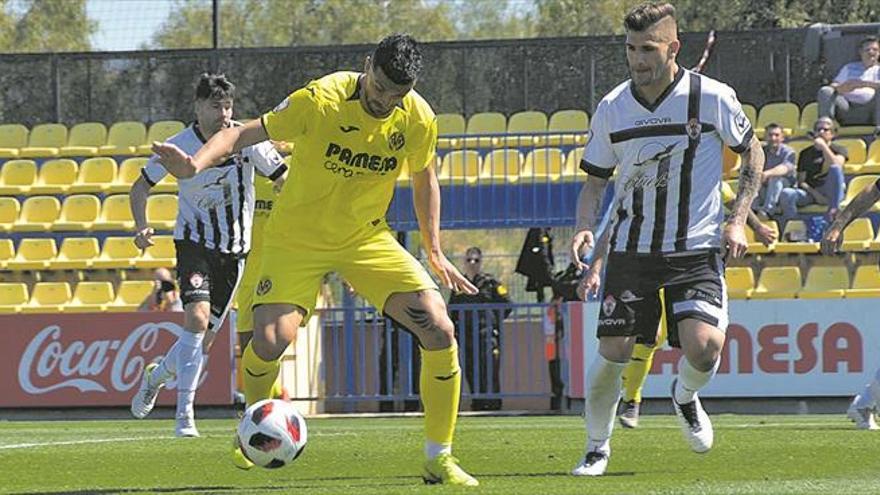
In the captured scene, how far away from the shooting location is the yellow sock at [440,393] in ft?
28.8

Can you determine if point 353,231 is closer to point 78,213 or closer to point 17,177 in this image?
point 78,213

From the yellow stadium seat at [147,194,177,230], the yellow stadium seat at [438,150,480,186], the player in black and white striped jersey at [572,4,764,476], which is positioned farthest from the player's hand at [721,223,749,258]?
the yellow stadium seat at [147,194,177,230]

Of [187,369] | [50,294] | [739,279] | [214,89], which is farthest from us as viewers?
[50,294]

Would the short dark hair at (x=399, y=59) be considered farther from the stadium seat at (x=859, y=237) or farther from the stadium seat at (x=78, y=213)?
the stadium seat at (x=78, y=213)

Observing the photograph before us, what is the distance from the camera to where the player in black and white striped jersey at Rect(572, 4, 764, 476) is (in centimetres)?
894

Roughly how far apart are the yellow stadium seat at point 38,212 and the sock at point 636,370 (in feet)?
40.7

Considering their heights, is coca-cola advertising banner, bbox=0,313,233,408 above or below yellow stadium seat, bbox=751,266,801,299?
below

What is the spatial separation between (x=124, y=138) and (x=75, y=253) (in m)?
3.19

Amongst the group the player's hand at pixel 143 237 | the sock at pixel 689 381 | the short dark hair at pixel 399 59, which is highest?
the short dark hair at pixel 399 59

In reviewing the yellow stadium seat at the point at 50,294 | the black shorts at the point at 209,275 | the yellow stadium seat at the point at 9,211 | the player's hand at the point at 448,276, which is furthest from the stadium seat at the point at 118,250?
the player's hand at the point at 448,276

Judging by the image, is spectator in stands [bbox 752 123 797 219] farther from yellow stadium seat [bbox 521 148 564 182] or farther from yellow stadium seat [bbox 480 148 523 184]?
yellow stadium seat [bbox 480 148 523 184]

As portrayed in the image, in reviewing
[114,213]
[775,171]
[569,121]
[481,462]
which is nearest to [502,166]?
[569,121]

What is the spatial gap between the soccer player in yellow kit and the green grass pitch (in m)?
0.53

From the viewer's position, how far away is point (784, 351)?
1845 centimetres
